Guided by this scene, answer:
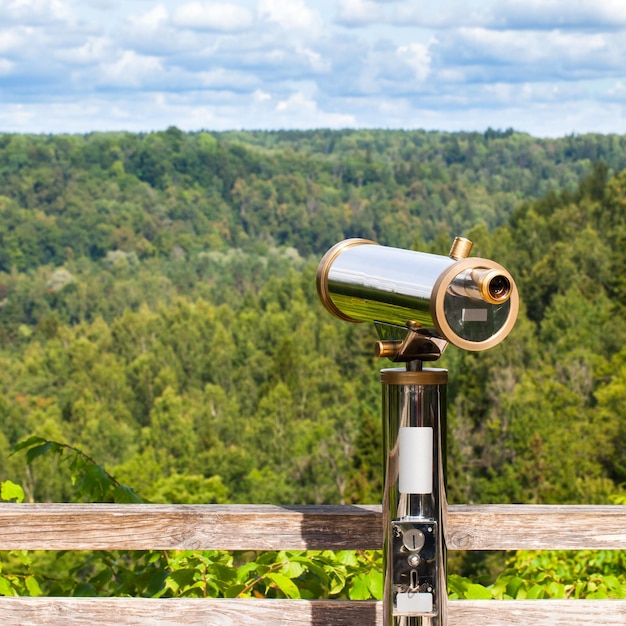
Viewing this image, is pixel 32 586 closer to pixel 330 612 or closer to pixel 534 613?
pixel 330 612

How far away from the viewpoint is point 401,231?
434ft

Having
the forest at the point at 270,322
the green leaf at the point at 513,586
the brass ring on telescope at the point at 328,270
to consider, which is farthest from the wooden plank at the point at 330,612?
the brass ring on telescope at the point at 328,270

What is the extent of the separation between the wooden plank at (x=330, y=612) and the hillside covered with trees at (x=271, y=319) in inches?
33.9

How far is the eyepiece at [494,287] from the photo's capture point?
1960mm

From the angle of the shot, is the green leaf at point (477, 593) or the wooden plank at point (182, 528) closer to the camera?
the wooden plank at point (182, 528)

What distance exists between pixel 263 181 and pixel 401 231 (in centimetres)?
3005

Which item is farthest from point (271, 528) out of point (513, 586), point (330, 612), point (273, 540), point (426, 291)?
point (426, 291)

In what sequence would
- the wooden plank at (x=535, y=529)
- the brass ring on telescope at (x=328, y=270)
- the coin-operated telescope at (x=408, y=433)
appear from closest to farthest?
the coin-operated telescope at (x=408, y=433) < the brass ring on telescope at (x=328, y=270) < the wooden plank at (x=535, y=529)

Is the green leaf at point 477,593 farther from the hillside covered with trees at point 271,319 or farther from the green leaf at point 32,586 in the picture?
the hillside covered with trees at point 271,319

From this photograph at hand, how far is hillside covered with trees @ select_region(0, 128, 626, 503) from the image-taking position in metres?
45.7

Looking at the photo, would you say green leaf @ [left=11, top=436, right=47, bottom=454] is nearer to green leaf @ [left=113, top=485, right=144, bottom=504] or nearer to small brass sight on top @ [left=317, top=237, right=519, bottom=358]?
green leaf @ [left=113, top=485, right=144, bottom=504]

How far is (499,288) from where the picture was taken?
6.54ft

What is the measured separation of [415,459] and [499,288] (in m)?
0.39

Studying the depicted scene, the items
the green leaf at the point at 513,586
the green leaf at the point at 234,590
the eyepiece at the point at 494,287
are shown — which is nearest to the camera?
the eyepiece at the point at 494,287
